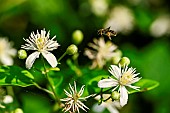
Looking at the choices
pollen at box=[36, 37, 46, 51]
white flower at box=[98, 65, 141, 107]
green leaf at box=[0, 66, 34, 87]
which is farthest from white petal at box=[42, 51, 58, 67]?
white flower at box=[98, 65, 141, 107]

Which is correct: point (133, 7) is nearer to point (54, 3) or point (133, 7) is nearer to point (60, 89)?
point (54, 3)

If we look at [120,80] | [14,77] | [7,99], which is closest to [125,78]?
[120,80]

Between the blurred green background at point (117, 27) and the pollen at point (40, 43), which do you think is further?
the blurred green background at point (117, 27)

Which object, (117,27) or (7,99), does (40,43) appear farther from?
(117,27)

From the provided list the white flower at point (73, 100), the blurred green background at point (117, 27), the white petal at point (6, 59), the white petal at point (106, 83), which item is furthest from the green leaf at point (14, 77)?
the blurred green background at point (117, 27)

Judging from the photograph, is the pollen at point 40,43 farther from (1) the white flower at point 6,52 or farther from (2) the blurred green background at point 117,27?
(2) the blurred green background at point 117,27

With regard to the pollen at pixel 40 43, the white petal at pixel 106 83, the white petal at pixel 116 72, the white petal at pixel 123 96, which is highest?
the pollen at pixel 40 43

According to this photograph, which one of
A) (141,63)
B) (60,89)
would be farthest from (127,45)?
(60,89)

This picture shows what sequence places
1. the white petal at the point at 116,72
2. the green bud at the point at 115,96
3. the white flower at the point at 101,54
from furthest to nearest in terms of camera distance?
the white flower at the point at 101,54 < the white petal at the point at 116,72 < the green bud at the point at 115,96
